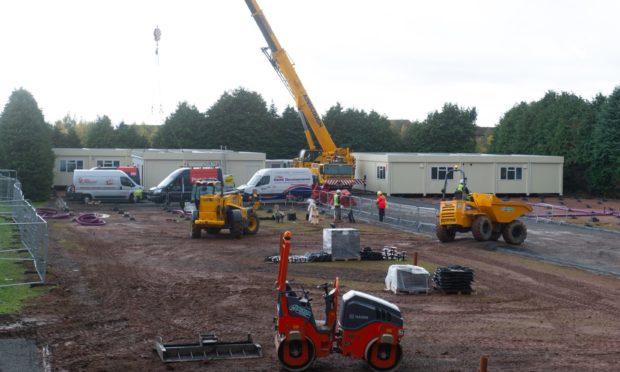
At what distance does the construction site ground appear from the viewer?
39.9 ft

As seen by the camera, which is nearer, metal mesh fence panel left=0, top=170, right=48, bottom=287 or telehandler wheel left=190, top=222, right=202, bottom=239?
metal mesh fence panel left=0, top=170, right=48, bottom=287

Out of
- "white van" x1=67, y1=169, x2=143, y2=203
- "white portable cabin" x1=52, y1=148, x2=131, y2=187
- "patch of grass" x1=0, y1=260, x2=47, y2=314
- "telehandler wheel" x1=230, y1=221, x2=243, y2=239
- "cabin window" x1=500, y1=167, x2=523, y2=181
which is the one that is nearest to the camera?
"patch of grass" x1=0, y1=260, x2=47, y2=314

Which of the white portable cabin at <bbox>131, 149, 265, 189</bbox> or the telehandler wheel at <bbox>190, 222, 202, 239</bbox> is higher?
the white portable cabin at <bbox>131, 149, 265, 189</bbox>

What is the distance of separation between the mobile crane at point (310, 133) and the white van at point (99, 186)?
12.5m

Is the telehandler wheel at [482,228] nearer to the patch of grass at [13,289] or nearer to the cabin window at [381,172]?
the patch of grass at [13,289]

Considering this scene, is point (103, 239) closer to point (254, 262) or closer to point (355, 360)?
point (254, 262)

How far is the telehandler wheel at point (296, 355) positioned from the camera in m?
11.2

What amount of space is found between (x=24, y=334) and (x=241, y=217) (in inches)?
601

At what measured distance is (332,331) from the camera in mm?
11391

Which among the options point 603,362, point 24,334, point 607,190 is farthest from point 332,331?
point 607,190

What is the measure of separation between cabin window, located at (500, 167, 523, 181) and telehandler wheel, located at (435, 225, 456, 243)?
25033 millimetres

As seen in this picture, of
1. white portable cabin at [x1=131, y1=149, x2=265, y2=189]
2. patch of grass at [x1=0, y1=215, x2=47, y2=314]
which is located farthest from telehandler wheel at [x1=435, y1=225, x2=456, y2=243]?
white portable cabin at [x1=131, y1=149, x2=265, y2=189]

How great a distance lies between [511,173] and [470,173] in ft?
10.2

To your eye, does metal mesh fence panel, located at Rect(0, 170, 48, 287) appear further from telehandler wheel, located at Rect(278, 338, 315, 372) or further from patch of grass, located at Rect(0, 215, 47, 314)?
telehandler wheel, located at Rect(278, 338, 315, 372)
